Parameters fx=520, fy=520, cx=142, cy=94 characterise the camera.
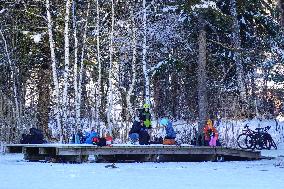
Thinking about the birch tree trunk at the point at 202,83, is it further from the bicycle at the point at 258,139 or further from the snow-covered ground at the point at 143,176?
the snow-covered ground at the point at 143,176

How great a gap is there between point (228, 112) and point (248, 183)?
15081 mm

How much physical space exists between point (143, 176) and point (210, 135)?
7.36 metres

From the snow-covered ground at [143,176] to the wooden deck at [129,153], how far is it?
101 centimetres

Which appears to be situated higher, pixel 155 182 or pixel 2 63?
pixel 2 63

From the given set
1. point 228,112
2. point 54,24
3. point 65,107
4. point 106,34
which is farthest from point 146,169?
point 106,34

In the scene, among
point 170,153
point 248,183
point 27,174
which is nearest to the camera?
point 248,183

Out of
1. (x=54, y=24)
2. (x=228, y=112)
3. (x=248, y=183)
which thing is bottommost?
(x=248, y=183)

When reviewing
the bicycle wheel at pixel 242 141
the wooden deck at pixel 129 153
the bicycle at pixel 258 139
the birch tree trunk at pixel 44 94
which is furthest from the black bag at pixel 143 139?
the birch tree trunk at pixel 44 94

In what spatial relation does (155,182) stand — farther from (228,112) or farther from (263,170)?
(228,112)

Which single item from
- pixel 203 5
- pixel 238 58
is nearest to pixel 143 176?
pixel 203 5

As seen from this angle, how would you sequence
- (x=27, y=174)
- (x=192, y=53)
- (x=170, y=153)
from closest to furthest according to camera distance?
1. (x=27, y=174)
2. (x=170, y=153)
3. (x=192, y=53)

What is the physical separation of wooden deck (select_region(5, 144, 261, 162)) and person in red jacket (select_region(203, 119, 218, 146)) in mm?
735

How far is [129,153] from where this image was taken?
17.2 m

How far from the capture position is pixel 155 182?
37.2 ft
